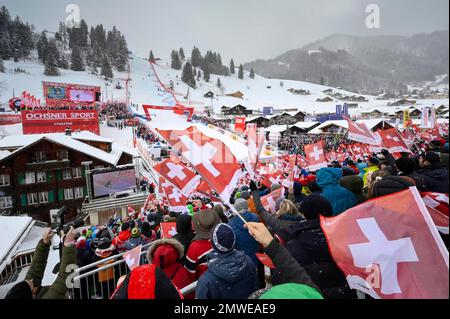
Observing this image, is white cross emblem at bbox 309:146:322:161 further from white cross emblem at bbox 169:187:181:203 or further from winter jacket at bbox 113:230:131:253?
winter jacket at bbox 113:230:131:253

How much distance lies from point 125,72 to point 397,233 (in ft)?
309

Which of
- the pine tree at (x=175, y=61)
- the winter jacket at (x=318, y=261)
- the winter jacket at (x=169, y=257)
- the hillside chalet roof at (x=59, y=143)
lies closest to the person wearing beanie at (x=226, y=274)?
the winter jacket at (x=318, y=261)

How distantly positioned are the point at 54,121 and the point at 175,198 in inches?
1141

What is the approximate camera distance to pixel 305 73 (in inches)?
4107

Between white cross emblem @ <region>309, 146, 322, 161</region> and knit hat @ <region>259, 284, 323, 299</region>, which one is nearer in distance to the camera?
knit hat @ <region>259, 284, 323, 299</region>

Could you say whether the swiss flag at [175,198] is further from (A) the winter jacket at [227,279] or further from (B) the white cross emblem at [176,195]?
(A) the winter jacket at [227,279]

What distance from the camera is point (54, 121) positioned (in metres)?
29.8

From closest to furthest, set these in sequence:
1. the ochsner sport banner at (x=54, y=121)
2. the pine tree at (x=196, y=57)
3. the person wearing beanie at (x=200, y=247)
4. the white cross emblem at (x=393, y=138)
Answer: the person wearing beanie at (x=200, y=247) < the white cross emblem at (x=393, y=138) < the ochsner sport banner at (x=54, y=121) < the pine tree at (x=196, y=57)

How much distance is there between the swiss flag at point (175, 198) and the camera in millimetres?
6213

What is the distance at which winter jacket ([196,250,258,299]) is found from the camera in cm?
191

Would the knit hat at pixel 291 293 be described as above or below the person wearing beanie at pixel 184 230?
above

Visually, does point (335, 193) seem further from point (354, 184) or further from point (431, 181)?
point (431, 181)

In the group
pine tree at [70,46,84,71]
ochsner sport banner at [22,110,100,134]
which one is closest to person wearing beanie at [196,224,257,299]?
ochsner sport banner at [22,110,100,134]

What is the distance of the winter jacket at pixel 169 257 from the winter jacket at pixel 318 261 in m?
0.83
